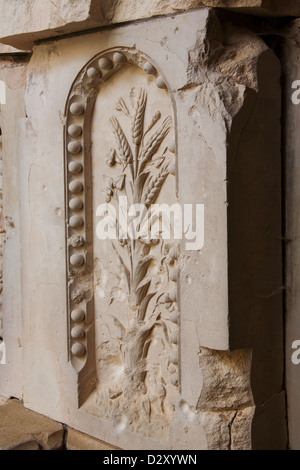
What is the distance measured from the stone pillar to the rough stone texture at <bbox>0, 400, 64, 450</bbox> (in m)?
0.05

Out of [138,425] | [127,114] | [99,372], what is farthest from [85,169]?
[138,425]

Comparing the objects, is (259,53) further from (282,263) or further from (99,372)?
(99,372)

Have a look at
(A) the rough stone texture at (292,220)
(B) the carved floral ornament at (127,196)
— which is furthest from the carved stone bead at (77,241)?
(A) the rough stone texture at (292,220)

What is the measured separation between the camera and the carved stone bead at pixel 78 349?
2627 mm

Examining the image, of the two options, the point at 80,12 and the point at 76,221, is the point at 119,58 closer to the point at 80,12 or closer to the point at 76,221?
the point at 80,12

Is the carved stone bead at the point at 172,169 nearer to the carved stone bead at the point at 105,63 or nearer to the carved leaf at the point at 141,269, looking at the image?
the carved leaf at the point at 141,269

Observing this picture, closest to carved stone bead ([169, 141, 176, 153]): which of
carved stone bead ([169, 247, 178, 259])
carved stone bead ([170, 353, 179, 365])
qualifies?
carved stone bead ([169, 247, 178, 259])

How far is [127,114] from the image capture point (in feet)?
8.06

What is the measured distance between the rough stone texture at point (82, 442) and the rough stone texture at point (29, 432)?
38 mm

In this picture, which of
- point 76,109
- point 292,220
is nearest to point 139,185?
point 76,109

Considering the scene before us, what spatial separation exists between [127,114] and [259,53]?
1.79 feet

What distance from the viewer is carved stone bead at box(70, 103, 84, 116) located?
2572 mm

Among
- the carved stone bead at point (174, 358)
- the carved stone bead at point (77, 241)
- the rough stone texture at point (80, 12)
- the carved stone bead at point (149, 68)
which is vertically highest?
the rough stone texture at point (80, 12)

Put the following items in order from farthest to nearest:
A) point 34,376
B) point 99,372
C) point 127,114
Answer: point 34,376 → point 99,372 → point 127,114
